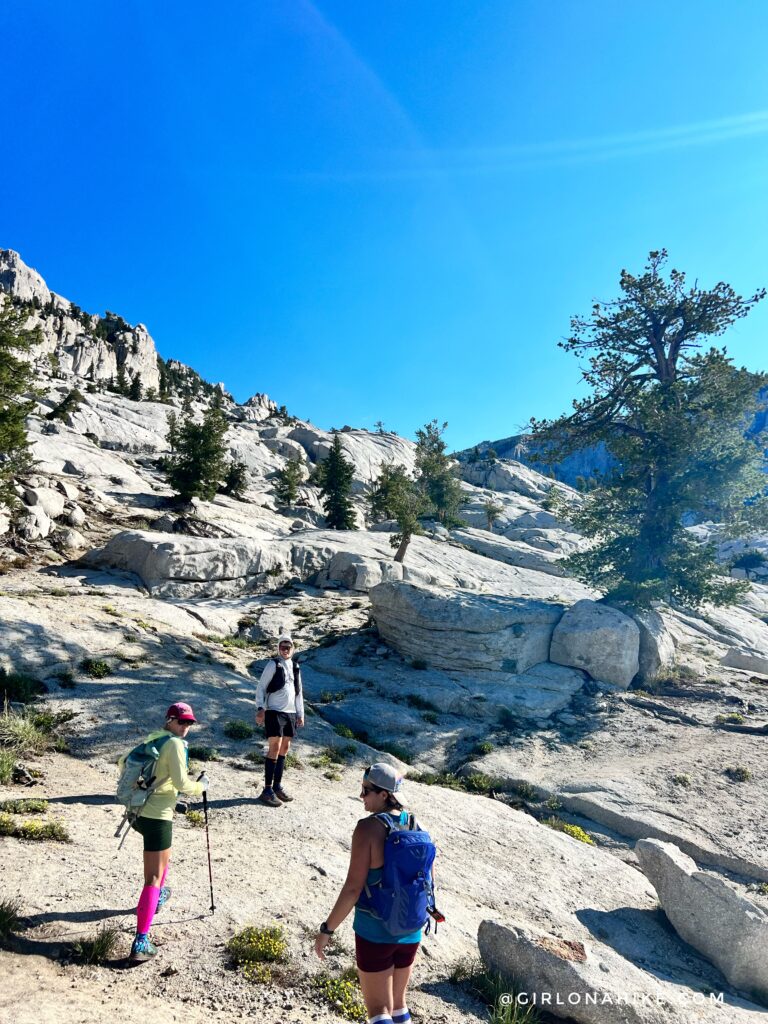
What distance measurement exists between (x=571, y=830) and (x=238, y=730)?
829cm

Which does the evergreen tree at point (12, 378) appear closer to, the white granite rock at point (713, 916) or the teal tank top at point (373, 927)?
the teal tank top at point (373, 927)

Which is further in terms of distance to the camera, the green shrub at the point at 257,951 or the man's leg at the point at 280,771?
the man's leg at the point at 280,771

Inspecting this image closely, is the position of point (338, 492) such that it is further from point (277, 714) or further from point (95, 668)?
point (277, 714)

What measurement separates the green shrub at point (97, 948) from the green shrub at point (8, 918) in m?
0.65

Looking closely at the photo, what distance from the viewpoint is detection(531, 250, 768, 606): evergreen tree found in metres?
23.1

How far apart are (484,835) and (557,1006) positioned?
4.89 metres

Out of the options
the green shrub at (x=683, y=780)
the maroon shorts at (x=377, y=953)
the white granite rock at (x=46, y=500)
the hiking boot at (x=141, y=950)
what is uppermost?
the white granite rock at (x=46, y=500)

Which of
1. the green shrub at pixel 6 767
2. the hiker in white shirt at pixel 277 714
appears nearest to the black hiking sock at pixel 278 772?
the hiker in white shirt at pixel 277 714

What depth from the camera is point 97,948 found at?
198 inches

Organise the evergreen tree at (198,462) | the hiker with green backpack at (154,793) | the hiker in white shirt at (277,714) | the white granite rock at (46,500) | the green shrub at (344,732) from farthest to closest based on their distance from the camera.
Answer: the evergreen tree at (198,462), the white granite rock at (46,500), the green shrub at (344,732), the hiker in white shirt at (277,714), the hiker with green backpack at (154,793)

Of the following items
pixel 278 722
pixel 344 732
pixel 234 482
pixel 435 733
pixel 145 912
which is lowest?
pixel 435 733

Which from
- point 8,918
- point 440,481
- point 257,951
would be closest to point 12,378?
point 8,918

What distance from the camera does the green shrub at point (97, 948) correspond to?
5008mm

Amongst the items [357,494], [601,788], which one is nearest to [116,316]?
[357,494]
